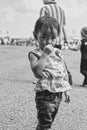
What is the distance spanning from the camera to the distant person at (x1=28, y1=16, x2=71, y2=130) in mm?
4027

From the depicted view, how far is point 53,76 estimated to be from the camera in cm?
412

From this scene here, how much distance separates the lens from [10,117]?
625cm

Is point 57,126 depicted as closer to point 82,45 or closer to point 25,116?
point 25,116

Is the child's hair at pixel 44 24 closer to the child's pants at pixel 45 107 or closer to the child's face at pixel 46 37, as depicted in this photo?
the child's face at pixel 46 37

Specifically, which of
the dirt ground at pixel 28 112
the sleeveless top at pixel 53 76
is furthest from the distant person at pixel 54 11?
the sleeveless top at pixel 53 76

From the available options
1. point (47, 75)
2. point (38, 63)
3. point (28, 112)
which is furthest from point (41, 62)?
point (28, 112)

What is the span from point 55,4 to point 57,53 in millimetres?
6178

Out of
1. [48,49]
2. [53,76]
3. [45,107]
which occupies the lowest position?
[45,107]

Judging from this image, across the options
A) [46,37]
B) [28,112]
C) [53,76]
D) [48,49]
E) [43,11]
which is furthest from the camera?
[43,11]

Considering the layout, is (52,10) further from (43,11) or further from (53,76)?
(53,76)

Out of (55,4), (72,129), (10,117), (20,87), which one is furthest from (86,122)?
(55,4)

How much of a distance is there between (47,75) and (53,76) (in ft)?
0.18

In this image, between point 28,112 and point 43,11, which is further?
point 43,11

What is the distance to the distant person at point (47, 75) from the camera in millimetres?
4027
